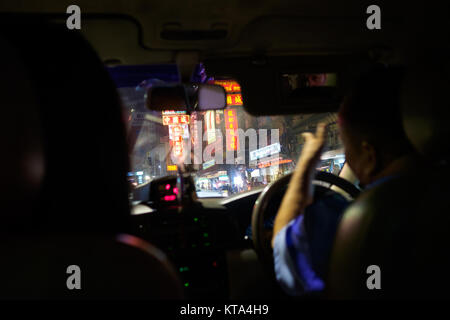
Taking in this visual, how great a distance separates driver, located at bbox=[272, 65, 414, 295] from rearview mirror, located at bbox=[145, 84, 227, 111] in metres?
1.10

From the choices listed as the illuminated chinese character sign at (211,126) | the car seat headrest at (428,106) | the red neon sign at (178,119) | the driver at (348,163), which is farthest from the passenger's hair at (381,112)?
the illuminated chinese character sign at (211,126)

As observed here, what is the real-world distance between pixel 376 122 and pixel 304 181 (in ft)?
1.95

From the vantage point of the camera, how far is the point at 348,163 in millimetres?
1708

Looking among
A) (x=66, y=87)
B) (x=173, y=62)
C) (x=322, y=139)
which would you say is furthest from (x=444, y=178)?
(x=173, y=62)

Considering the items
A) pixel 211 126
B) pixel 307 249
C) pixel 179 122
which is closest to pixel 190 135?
pixel 179 122

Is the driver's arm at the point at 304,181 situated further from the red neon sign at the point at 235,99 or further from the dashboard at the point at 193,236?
the red neon sign at the point at 235,99

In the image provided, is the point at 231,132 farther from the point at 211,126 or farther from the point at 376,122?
the point at 376,122

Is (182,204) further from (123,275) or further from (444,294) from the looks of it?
(444,294)

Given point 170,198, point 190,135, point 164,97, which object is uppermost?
point 164,97

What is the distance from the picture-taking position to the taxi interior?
0.92m

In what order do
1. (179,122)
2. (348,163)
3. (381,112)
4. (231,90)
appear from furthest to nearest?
(179,122)
(231,90)
(348,163)
(381,112)

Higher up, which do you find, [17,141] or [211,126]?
[211,126]

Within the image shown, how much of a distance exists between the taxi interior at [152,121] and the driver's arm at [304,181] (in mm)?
565

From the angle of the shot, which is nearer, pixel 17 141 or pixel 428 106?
pixel 17 141
